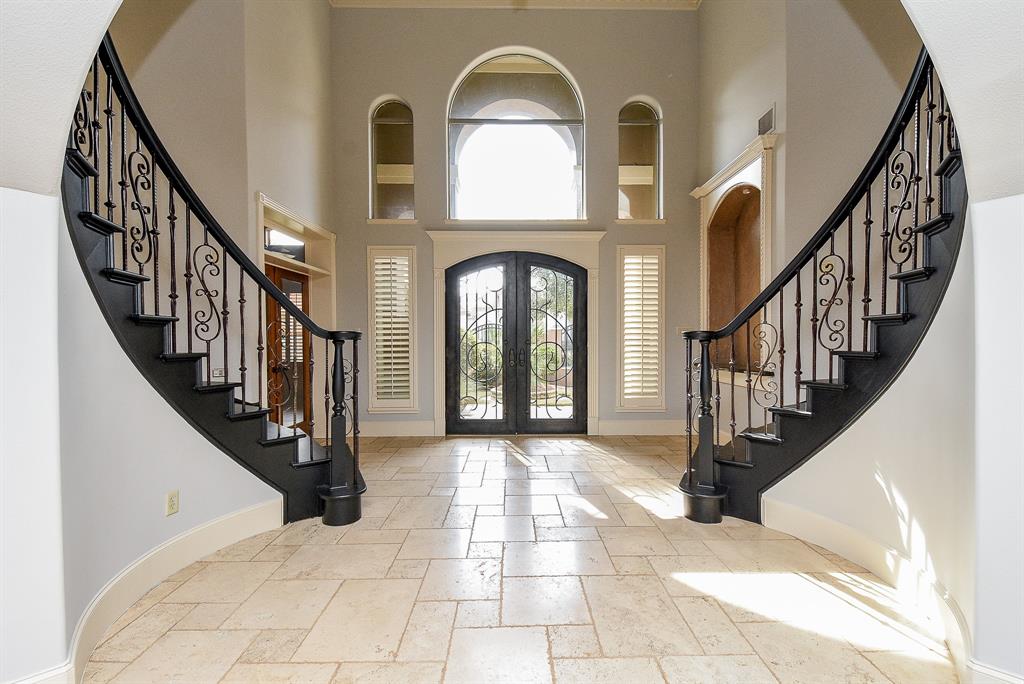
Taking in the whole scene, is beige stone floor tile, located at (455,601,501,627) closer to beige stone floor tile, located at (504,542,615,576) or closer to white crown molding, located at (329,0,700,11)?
beige stone floor tile, located at (504,542,615,576)

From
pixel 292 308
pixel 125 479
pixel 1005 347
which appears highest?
pixel 292 308

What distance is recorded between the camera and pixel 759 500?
306cm

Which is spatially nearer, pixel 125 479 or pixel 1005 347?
pixel 1005 347

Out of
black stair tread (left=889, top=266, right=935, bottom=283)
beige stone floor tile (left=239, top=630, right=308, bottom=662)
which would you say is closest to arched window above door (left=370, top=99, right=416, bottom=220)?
beige stone floor tile (left=239, top=630, right=308, bottom=662)

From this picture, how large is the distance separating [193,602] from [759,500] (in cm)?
315

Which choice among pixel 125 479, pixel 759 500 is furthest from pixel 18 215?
pixel 759 500

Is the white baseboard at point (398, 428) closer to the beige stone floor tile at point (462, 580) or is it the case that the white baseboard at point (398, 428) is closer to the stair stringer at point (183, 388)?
the stair stringer at point (183, 388)

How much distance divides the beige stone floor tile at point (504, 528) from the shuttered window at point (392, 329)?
2.85 m

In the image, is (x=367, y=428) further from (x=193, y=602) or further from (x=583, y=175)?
(x=583, y=175)

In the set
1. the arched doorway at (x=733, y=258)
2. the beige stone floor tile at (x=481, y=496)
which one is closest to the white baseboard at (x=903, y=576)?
the beige stone floor tile at (x=481, y=496)

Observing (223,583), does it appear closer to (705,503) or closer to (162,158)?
(162,158)

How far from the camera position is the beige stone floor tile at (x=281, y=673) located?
1.72 m

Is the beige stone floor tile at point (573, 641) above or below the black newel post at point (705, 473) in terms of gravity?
below

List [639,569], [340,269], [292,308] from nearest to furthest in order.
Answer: [639,569] < [292,308] < [340,269]
